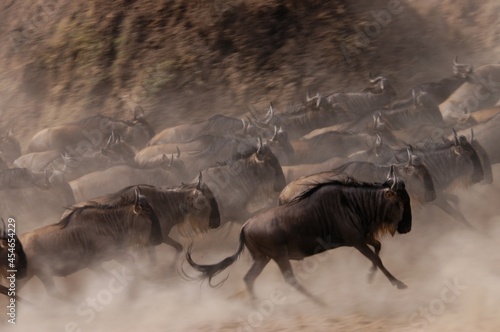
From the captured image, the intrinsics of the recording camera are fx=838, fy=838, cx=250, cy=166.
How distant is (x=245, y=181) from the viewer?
1274cm

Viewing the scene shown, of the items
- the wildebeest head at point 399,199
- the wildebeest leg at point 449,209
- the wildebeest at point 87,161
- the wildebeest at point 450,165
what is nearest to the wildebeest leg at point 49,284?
the wildebeest at point 87,161

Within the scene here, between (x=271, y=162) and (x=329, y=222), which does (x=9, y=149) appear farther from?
(x=329, y=222)

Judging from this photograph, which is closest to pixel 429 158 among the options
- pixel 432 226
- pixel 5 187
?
pixel 432 226

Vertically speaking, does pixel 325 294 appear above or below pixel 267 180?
above

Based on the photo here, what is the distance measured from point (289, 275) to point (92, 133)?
9211 mm

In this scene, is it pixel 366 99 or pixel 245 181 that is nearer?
pixel 245 181

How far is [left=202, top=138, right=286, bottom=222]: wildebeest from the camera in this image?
12609mm

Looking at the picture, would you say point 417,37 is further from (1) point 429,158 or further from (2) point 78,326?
(2) point 78,326

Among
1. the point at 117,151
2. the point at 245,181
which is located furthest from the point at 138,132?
the point at 245,181

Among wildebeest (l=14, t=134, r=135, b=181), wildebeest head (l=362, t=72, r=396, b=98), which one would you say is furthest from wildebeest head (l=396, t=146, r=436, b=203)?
wildebeest head (l=362, t=72, r=396, b=98)

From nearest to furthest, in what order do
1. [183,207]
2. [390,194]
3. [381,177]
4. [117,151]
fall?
[390,194]
[183,207]
[381,177]
[117,151]

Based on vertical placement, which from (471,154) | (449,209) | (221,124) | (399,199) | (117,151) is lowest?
(221,124)

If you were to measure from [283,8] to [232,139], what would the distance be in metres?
7.78

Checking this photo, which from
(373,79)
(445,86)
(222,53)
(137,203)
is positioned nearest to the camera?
(137,203)
